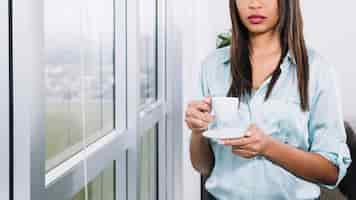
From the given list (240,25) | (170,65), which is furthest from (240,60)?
(170,65)

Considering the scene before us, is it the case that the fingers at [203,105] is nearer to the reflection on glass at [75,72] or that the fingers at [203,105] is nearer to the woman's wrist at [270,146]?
the woman's wrist at [270,146]

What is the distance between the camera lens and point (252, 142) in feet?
3.89

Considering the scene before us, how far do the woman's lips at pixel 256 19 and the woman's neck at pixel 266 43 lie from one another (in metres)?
0.04

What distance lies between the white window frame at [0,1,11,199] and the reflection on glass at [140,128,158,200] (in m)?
1.17

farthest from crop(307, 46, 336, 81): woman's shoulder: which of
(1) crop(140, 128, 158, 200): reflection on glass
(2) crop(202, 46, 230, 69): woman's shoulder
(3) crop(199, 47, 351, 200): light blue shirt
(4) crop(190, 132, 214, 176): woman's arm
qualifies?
(1) crop(140, 128, 158, 200): reflection on glass

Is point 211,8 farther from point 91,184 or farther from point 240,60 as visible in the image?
point 91,184

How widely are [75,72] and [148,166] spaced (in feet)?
3.42

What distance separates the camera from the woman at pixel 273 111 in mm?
1254

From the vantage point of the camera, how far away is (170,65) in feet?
7.63

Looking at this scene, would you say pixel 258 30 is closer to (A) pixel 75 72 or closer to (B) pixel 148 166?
(A) pixel 75 72

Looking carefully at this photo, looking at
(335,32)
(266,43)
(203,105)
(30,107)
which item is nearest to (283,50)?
(266,43)

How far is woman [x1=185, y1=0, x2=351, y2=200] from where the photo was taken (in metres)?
1.25

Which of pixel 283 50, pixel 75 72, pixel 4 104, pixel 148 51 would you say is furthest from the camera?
pixel 148 51

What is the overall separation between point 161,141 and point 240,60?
3.29 feet
